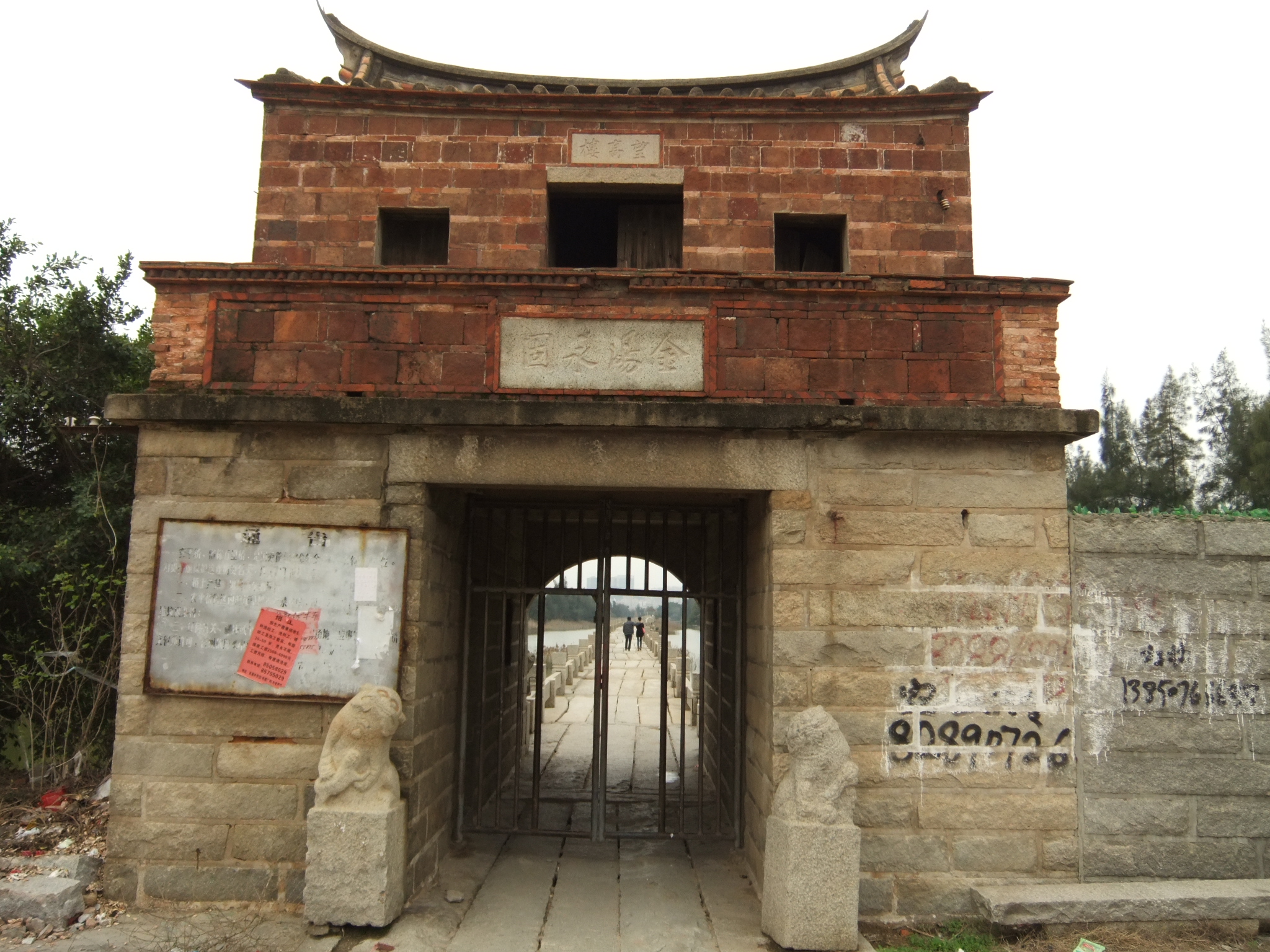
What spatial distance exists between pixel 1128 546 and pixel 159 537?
5.63 m

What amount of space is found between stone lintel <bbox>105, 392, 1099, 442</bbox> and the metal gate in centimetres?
142

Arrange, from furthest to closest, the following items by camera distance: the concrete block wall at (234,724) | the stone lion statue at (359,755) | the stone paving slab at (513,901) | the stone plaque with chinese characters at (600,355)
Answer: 1. the stone plaque with chinese characters at (600,355)
2. the concrete block wall at (234,724)
3. the stone paving slab at (513,901)
4. the stone lion statue at (359,755)

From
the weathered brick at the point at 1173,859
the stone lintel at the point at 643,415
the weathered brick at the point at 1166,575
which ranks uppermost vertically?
the stone lintel at the point at 643,415

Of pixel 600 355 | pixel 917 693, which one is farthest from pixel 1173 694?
pixel 600 355

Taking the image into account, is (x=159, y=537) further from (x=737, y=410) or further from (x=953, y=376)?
(x=953, y=376)

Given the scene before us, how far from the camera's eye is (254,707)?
16.7 ft

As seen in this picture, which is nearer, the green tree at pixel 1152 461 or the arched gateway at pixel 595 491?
the arched gateway at pixel 595 491

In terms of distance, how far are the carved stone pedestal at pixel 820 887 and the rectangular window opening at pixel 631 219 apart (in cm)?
430

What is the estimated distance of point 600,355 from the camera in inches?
211

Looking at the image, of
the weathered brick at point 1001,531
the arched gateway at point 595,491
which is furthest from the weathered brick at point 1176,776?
the weathered brick at point 1001,531

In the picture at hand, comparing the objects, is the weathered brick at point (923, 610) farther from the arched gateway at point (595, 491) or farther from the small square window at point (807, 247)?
the small square window at point (807, 247)

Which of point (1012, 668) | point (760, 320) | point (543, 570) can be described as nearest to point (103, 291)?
point (543, 570)

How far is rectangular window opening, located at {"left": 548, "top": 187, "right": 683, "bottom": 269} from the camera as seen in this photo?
Result: 7043mm

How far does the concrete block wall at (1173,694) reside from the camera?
5094 mm
